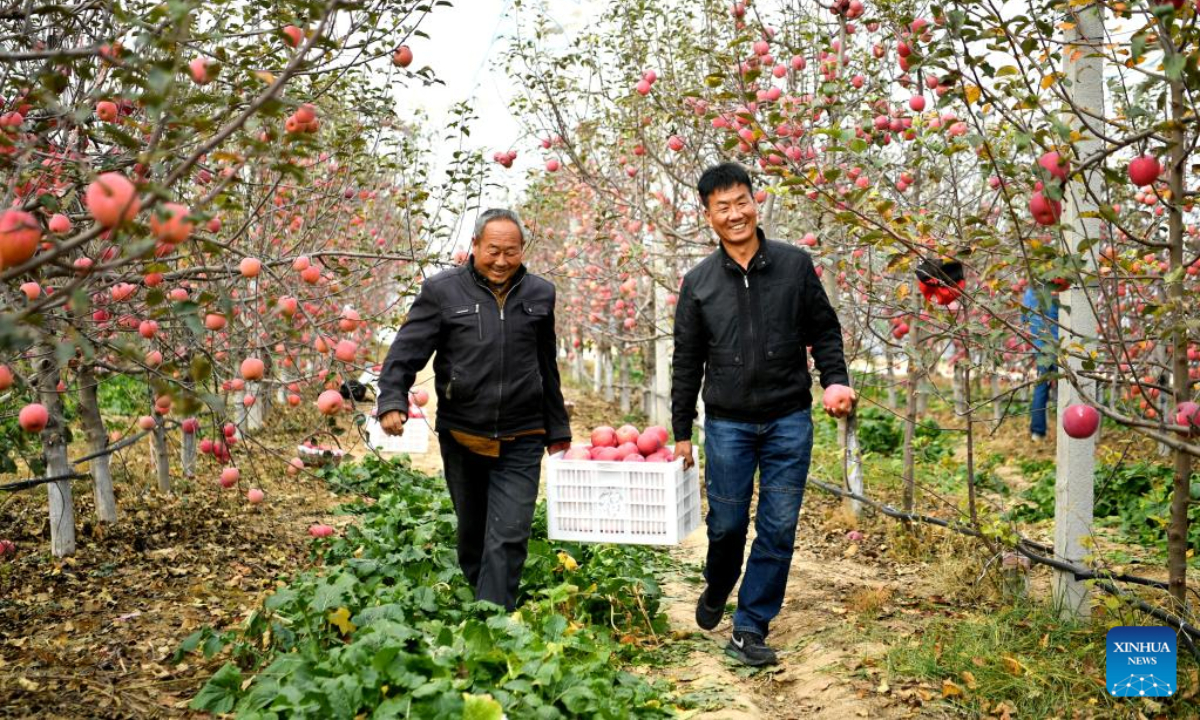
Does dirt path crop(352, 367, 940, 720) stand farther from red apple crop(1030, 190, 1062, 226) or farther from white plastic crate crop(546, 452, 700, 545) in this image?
red apple crop(1030, 190, 1062, 226)

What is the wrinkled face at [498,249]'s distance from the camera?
407cm

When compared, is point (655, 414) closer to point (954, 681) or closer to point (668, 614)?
point (668, 614)

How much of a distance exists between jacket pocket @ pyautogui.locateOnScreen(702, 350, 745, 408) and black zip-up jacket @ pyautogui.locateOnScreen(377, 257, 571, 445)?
625 millimetres

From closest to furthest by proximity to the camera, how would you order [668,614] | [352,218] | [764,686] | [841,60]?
[764,686] → [668,614] → [841,60] → [352,218]

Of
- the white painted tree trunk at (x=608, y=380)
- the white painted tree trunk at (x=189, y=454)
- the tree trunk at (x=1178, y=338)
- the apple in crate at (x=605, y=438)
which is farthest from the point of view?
the white painted tree trunk at (x=608, y=380)

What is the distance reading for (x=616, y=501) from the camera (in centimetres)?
454

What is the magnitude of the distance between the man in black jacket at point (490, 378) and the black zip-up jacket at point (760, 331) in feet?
1.93

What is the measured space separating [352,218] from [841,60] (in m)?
3.80

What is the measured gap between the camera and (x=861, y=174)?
23.6 ft

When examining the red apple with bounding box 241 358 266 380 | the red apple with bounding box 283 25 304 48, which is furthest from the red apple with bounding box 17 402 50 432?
the red apple with bounding box 283 25 304 48

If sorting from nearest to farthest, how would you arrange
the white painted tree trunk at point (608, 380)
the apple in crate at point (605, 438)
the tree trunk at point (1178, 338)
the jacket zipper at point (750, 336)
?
1. the tree trunk at point (1178, 338)
2. the jacket zipper at point (750, 336)
3. the apple in crate at point (605, 438)
4. the white painted tree trunk at point (608, 380)

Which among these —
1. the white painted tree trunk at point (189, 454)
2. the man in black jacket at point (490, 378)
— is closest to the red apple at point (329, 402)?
the man in black jacket at point (490, 378)

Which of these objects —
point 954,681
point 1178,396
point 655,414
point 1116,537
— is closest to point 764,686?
point 954,681

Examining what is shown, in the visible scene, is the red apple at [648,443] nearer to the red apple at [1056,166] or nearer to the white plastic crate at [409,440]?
the red apple at [1056,166]
